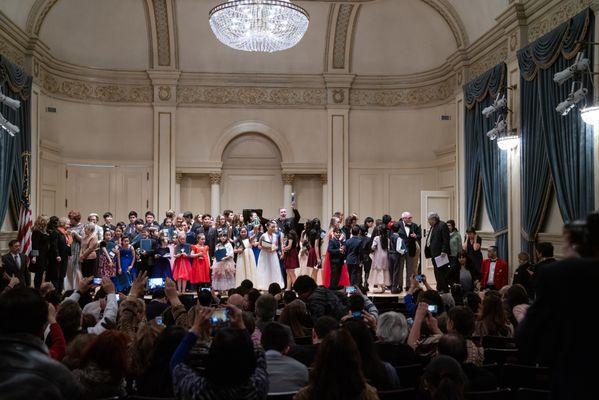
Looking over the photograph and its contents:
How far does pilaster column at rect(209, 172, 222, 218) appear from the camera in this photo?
48.4ft

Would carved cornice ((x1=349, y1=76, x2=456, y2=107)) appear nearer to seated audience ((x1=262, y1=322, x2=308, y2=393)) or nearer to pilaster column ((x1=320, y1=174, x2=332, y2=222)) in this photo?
pilaster column ((x1=320, y1=174, x2=332, y2=222))

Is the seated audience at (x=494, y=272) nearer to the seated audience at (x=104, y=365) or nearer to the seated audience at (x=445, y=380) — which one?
the seated audience at (x=445, y=380)

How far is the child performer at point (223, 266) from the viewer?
10.7 meters

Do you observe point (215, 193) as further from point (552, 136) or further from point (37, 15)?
point (552, 136)

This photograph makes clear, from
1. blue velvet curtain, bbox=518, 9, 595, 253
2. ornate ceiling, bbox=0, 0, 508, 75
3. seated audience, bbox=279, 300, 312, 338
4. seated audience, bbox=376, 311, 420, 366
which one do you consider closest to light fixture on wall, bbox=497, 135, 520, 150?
blue velvet curtain, bbox=518, 9, 595, 253

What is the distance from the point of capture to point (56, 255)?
9414 millimetres

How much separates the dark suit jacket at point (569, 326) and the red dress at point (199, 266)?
29.5 feet

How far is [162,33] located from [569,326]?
13.8 m

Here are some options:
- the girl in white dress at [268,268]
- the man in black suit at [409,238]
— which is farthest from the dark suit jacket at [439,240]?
the girl in white dress at [268,268]

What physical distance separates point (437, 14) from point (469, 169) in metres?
3.94

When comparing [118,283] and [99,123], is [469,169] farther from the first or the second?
[99,123]

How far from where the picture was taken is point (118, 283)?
10508 millimetres

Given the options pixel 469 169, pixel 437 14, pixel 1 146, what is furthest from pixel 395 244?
pixel 1 146

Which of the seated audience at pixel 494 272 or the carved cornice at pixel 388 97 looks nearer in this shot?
the seated audience at pixel 494 272
